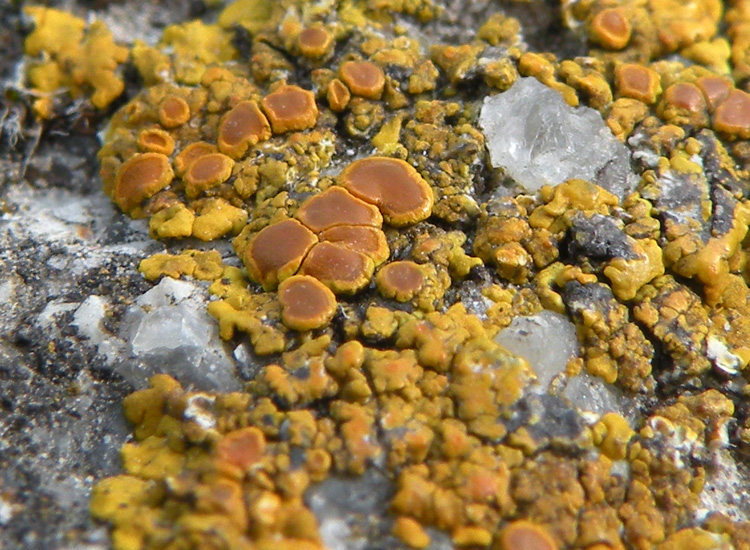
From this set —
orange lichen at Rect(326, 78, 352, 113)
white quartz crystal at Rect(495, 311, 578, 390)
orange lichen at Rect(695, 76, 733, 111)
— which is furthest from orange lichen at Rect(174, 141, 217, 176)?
orange lichen at Rect(695, 76, 733, 111)

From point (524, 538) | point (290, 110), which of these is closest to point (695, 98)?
point (290, 110)

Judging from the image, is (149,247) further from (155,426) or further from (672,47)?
(672,47)

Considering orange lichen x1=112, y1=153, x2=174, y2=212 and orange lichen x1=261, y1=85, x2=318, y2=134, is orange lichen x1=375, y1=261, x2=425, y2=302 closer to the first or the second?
orange lichen x1=261, y1=85, x2=318, y2=134

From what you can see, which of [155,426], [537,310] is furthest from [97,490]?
[537,310]

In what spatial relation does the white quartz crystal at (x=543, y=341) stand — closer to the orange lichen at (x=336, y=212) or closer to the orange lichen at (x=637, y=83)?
the orange lichen at (x=336, y=212)

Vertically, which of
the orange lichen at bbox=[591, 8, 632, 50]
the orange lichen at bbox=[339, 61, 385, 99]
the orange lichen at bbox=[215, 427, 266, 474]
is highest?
the orange lichen at bbox=[591, 8, 632, 50]

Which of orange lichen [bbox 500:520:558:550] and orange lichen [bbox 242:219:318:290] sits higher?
orange lichen [bbox 242:219:318:290]

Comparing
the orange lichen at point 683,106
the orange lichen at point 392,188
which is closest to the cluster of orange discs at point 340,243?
the orange lichen at point 392,188

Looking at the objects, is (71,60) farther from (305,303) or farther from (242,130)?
(305,303)
